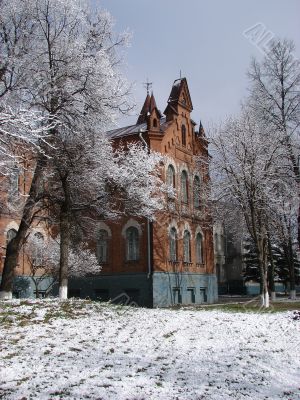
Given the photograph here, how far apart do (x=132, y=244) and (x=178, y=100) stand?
10.3 m

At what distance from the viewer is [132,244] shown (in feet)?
96.3

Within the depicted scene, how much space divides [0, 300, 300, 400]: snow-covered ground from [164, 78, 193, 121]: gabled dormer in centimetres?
1991

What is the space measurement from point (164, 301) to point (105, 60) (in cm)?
1546

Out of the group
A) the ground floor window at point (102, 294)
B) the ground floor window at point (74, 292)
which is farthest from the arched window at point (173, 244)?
the ground floor window at point (74, 292)

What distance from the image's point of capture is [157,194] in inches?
883

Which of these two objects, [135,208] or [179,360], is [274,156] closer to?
[135,208]

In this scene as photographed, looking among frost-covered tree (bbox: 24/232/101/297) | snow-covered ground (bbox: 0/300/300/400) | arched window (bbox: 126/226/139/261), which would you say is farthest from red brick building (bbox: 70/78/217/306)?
snow-covered ground (bbox: 0/300/300/400)

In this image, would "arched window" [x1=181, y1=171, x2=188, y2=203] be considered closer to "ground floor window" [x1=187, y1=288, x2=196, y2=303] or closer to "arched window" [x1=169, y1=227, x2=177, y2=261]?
"arched window" [x1=169, y1=227, x2=177, y2=261]

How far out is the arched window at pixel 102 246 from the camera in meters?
30.3

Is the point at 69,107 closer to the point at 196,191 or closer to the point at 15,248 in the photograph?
the point at 15,248

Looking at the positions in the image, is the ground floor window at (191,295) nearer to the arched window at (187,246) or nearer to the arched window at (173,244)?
the arched window at (187,246)

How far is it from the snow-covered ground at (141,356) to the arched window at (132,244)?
1462 centimetres

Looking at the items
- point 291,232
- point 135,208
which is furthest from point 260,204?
point 135,208

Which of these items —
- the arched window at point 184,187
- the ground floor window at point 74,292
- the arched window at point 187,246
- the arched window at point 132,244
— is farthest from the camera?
the arched window at point 184,187
